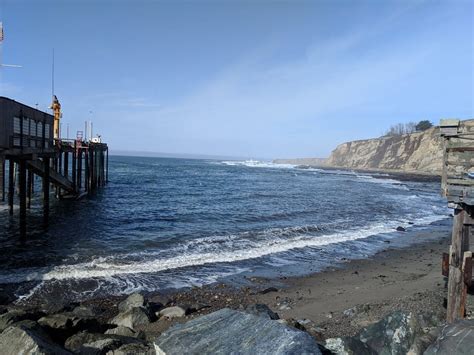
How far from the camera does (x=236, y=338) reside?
4.75 meters

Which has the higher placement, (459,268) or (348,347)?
(459,268)

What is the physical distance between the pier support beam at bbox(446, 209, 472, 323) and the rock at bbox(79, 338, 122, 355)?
20.5 feet

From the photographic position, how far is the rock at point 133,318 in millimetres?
8727

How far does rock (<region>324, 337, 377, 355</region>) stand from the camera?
564 cm

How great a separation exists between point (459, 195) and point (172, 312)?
6762 mm

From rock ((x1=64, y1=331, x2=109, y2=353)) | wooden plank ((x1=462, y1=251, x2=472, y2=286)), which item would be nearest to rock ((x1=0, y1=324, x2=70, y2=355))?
rock ((x1=64, y1=331, x2=109, y2=353))

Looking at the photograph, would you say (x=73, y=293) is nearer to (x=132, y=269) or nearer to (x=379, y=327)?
(x=132, y=269)

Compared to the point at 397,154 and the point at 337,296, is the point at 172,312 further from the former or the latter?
the point at 397,154

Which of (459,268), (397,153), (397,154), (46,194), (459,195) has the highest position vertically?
(397,153)

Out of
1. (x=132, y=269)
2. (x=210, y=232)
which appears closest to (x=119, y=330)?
(x=132, y=269)

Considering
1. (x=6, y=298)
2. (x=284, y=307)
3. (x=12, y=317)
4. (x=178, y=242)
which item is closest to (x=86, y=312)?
(x=12, y=317)

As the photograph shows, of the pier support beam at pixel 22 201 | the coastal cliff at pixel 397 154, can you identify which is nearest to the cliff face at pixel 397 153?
the coastal cliff at pixel 397 154

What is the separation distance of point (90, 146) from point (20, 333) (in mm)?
29448

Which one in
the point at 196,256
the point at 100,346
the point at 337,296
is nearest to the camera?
the point at 100,346
